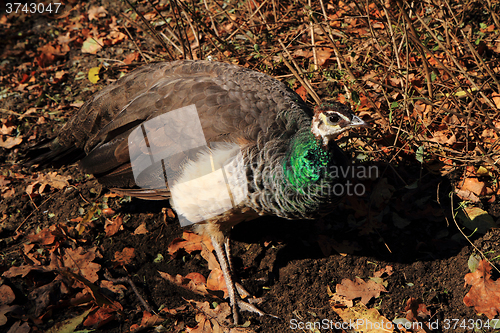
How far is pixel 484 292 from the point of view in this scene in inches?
104

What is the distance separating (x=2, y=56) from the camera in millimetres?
5777

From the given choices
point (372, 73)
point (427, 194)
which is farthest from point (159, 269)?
point (372, 73)

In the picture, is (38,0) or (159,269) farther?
(38,0)

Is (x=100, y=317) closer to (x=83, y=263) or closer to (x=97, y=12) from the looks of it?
(x=83, y=263)

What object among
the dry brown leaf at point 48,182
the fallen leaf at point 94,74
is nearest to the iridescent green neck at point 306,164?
the dry brown leaf at point 48,182

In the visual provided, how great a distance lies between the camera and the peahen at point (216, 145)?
2.68 metres

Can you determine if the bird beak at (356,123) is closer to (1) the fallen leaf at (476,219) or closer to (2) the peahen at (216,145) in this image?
(2) the peahen at (216,145)

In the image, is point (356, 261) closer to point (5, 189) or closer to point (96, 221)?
point (96, 221)

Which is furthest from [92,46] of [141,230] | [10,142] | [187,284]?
[187,284]

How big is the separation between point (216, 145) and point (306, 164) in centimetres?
69

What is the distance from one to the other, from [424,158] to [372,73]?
1131mm

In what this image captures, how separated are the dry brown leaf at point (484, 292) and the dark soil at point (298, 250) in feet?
0.20
